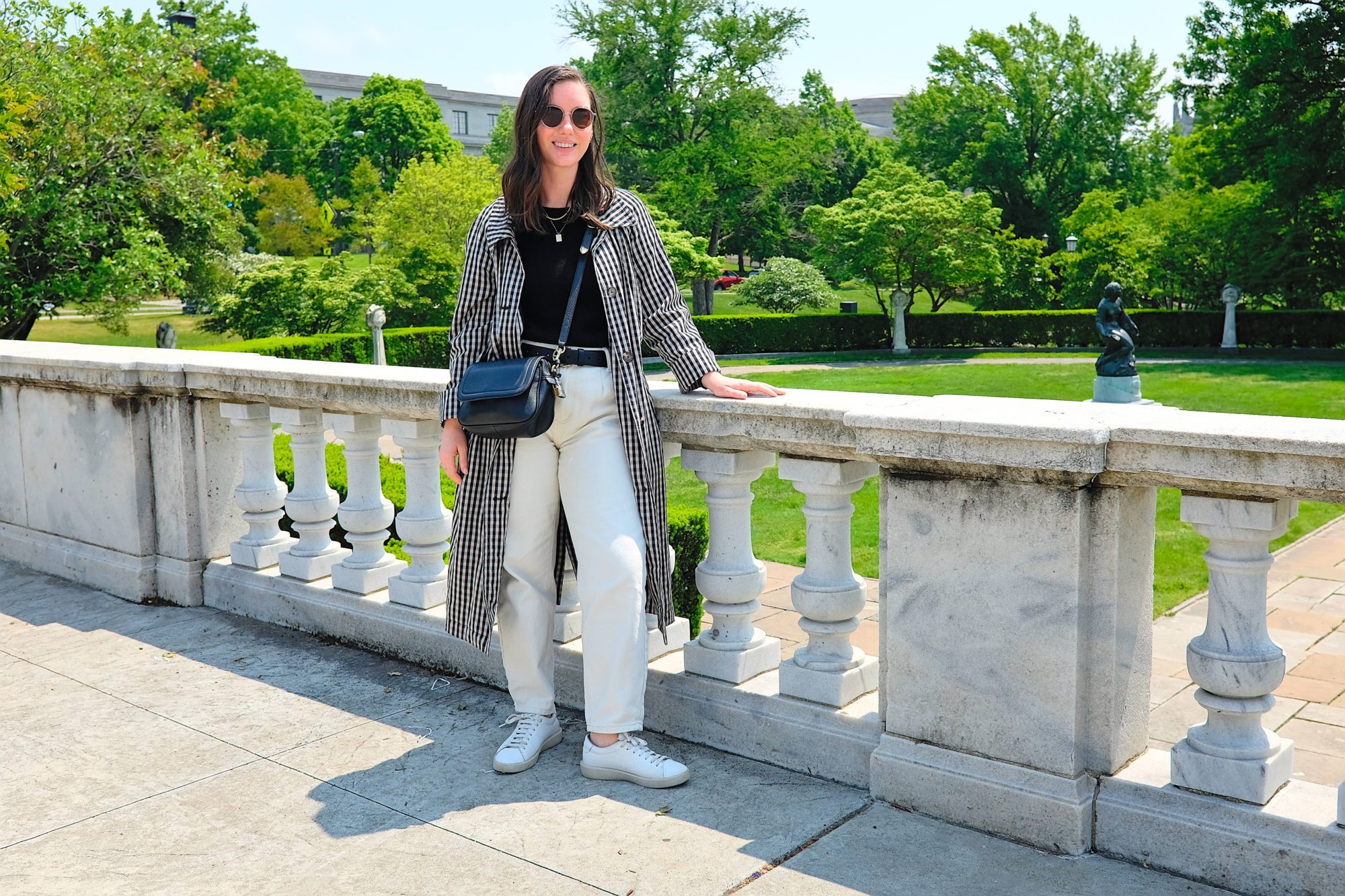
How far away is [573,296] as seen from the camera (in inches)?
128

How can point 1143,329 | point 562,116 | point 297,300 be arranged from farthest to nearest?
point 1143,329 → point 297,300 → point 562,116

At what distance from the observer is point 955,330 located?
36.0m

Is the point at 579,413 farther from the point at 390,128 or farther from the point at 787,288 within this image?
the point at 390,128

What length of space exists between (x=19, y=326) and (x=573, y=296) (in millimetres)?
15722

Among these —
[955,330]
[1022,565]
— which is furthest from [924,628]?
[955,330]

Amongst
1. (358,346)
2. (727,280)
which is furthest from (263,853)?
(727,280)

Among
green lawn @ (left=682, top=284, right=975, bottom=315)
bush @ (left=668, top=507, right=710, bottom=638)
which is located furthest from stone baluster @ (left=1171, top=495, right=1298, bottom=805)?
green lawn @ (left=682, top=284, right=975, bottom=315)

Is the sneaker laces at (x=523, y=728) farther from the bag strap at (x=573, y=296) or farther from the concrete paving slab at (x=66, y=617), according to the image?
the concrete paving slab at (x=66, y=617)

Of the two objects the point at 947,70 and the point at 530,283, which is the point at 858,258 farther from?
the point at 530,283

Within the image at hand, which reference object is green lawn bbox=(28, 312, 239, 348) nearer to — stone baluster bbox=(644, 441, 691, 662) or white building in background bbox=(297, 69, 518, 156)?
stone baluster bbox=(644, 441, 691, 662)

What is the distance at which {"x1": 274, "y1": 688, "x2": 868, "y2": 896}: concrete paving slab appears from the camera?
2.81m

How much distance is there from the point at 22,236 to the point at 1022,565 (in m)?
16.3

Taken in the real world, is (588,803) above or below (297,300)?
below

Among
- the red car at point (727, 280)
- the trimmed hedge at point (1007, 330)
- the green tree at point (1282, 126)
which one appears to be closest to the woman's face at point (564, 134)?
the trimmed hedge at point (1007, 330)
